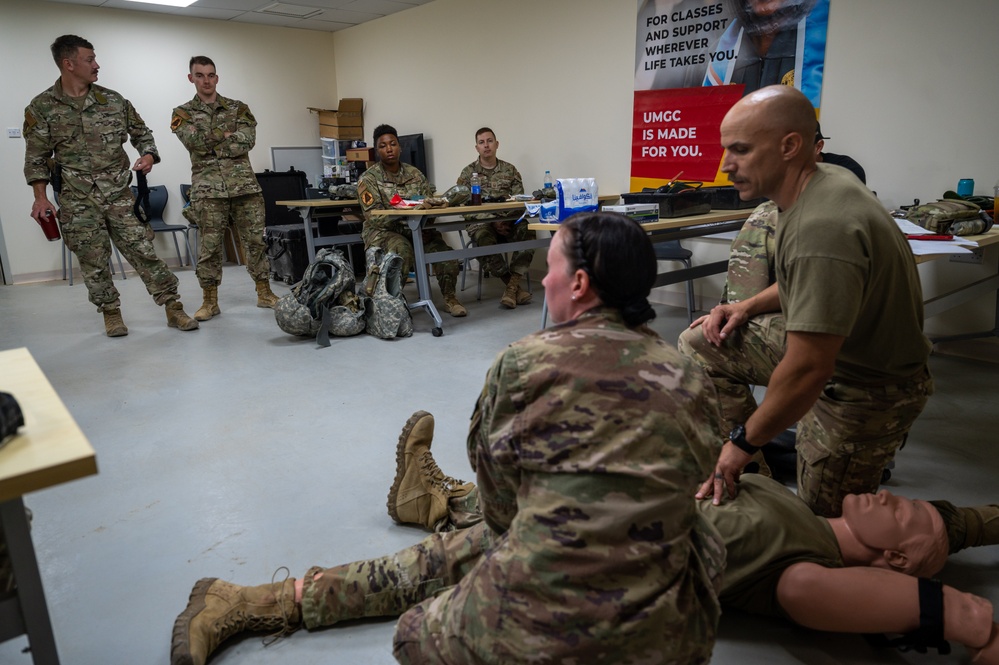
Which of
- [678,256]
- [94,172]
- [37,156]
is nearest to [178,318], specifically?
[94,172]

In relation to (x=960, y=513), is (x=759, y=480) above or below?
above

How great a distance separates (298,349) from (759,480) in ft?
10.2

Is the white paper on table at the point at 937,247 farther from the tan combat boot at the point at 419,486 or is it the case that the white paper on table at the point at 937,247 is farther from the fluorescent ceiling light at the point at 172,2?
the fluorescent ceiling light at the point at 172,2

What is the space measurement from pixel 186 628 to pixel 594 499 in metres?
1.05

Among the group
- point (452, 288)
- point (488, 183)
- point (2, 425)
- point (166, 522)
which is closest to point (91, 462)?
point (2, 425)

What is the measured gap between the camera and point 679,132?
479 cm

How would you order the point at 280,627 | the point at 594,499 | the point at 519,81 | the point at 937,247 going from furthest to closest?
the point at 519,81, the point at 937,247, the point at 280,627, the point at 594,499

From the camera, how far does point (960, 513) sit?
1.59m

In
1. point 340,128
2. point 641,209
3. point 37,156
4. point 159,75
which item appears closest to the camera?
point 641,209

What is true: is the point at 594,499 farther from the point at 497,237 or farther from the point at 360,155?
the point at 360,155

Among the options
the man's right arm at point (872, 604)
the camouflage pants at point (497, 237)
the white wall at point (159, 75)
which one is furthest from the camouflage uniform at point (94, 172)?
the man's right arm at point (872, 604)

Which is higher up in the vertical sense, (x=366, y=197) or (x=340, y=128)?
(x=340, y=128)

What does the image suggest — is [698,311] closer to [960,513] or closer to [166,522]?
[960,513]

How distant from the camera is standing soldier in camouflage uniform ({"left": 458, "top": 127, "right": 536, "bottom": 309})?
17.3 feet
